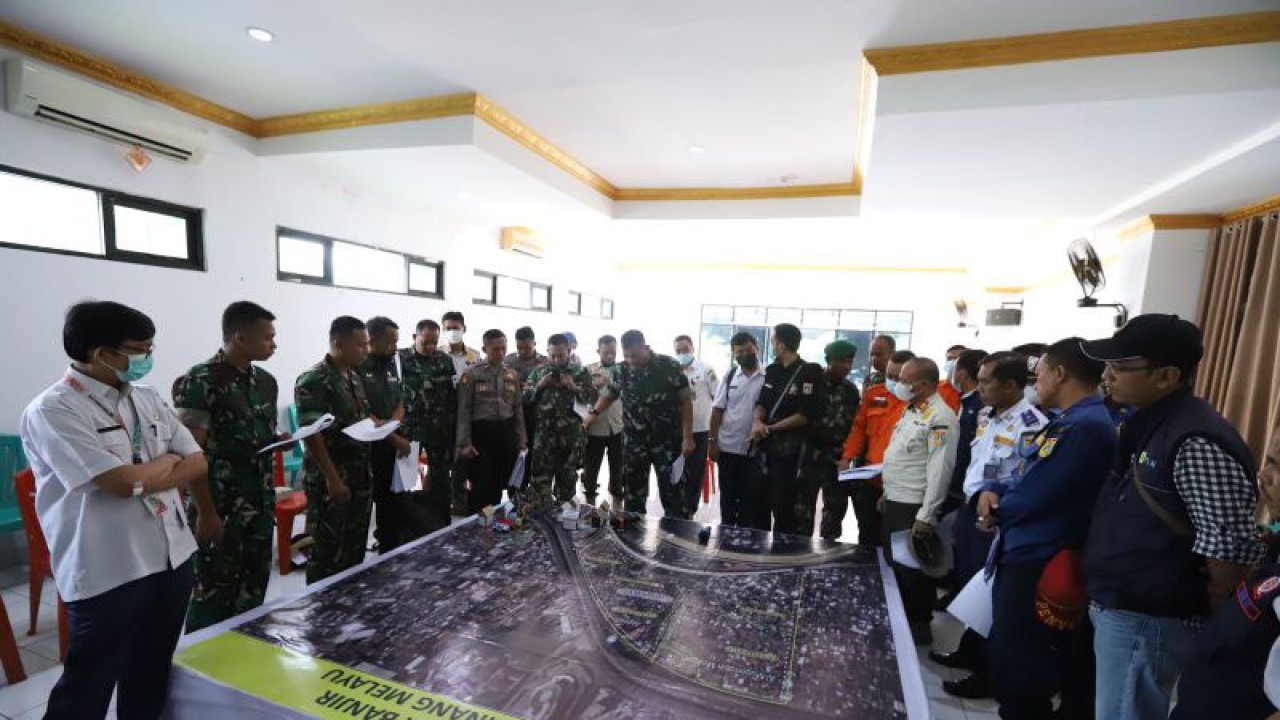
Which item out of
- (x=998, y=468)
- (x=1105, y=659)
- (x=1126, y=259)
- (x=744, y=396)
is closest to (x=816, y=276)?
(x=1126, y=259)

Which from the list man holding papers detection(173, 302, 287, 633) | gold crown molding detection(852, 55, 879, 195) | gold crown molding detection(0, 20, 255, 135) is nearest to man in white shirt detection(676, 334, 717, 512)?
gold crown molding detection(852, 55, 879, 195)

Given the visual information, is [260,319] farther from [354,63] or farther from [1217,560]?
[1217,560]

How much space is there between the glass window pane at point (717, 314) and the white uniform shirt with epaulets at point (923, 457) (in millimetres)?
8848

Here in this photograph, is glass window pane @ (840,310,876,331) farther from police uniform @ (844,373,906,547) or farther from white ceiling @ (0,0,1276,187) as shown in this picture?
police uniform @ (844,373,906,547)

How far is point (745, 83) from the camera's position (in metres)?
2.96

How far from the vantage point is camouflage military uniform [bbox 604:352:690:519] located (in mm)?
3334

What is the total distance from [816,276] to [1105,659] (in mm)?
8943

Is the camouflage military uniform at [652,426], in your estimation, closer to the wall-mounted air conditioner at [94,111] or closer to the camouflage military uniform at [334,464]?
the camouflage military uniform at [334,464]

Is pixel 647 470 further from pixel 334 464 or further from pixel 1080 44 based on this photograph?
pixel 1080 44

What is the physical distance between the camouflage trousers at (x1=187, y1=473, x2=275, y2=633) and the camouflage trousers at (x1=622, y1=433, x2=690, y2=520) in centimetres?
202

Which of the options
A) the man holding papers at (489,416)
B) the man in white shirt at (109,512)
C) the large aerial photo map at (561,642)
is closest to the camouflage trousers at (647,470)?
the man holding papers at (489,416)

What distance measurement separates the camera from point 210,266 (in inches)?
142

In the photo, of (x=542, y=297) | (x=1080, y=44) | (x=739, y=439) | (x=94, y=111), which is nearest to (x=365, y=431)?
(x=739, y=439)

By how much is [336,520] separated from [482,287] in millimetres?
4550
